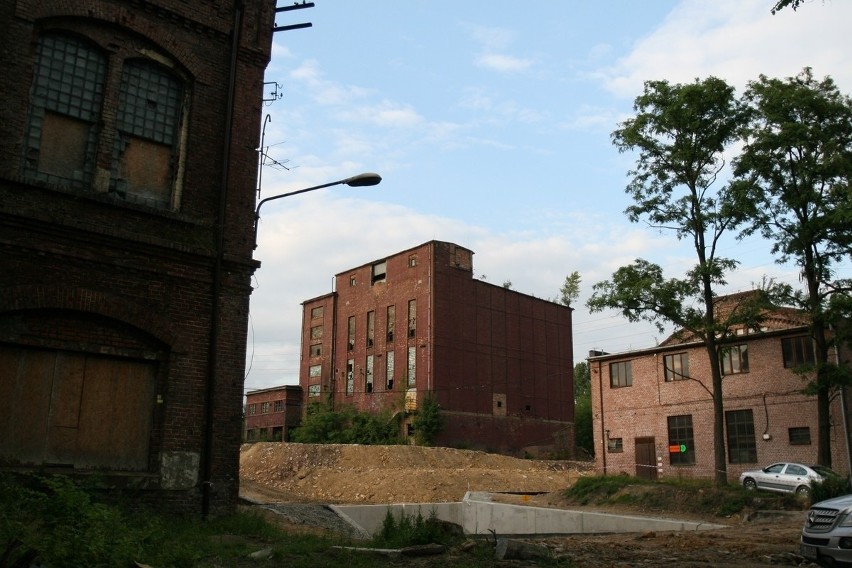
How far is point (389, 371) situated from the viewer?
58.4 metres

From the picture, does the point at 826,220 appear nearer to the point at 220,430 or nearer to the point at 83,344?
the point at 220,430

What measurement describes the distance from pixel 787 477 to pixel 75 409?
80.4 feet

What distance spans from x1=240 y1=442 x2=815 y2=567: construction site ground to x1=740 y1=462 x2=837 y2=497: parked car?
9.87 feet

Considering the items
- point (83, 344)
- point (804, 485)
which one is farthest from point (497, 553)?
point (804, 485)

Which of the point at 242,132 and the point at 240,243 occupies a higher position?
the point at 242,132

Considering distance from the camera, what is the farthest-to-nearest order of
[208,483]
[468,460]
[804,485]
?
[468,460]
[804,485]
[208,483]

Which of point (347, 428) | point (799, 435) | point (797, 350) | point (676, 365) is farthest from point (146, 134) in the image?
point (347, 428)

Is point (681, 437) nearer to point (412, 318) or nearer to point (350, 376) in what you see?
point (412, 318)

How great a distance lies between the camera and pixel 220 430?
12680 mm

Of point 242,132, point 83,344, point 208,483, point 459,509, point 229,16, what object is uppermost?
point 229,16

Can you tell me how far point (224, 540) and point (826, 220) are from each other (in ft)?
85.3

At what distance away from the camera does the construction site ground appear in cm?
1250

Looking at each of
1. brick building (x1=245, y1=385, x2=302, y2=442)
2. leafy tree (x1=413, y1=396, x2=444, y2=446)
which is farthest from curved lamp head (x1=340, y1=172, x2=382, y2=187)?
brick building (x1=245, y1=385, x2=302, y2=442)

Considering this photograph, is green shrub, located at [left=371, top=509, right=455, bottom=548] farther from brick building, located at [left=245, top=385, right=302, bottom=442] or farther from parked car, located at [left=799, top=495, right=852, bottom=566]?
brick building, located at [left=245, top=385, right=302, bottom=442]
